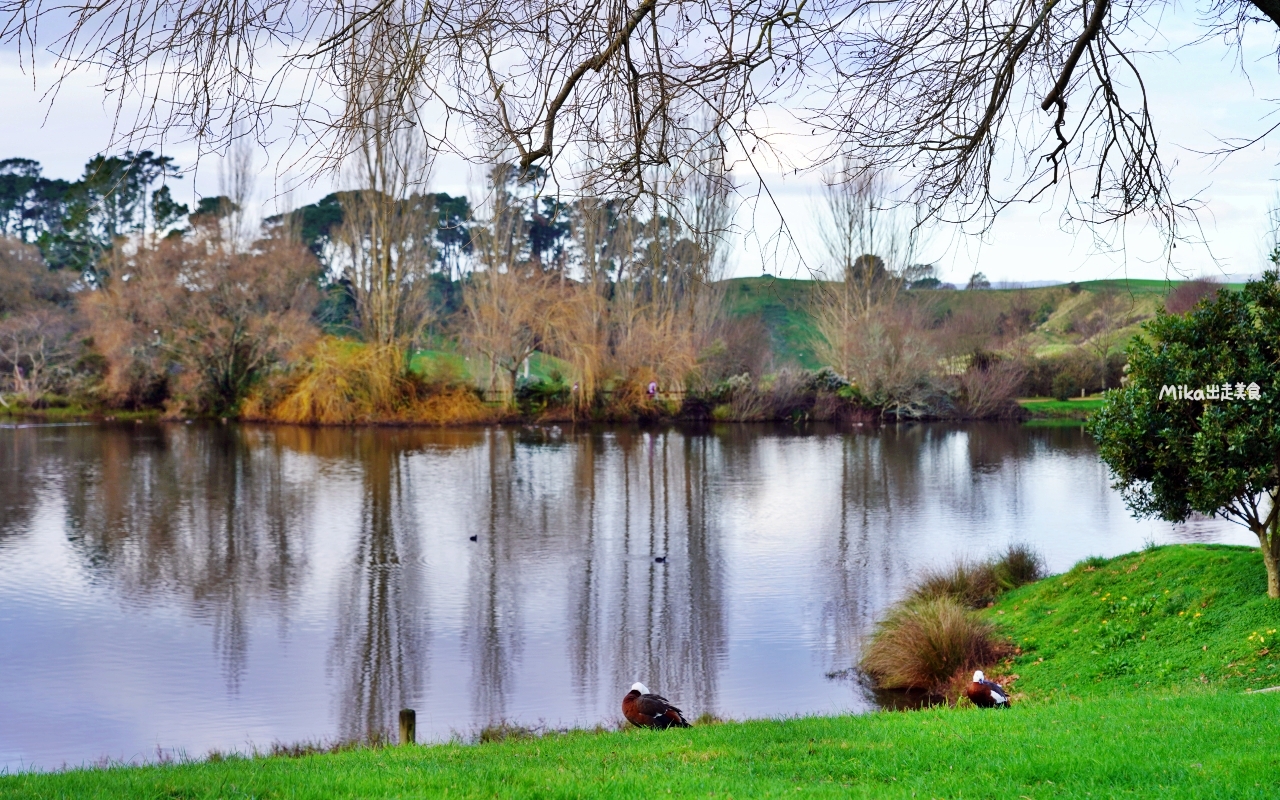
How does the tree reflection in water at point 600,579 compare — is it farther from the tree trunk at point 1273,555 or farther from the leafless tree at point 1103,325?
the leafless tree at point 1103,325

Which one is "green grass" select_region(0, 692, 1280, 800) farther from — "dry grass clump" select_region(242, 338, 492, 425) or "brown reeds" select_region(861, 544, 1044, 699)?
"dry grass clump" select_region(242, 338, 492, 425)

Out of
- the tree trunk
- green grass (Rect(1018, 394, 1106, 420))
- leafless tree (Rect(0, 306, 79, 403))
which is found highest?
leafless tree (Rect(0, 306, 79, 403))

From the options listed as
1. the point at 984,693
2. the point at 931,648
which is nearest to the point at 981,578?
the point at 931,648

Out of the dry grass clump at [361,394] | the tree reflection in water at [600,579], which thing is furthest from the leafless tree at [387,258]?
the tree reflection in water at [600,579]

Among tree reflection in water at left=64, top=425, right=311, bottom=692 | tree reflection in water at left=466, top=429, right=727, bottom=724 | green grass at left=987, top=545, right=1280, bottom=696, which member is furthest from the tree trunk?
tree reflection in water at left=64, top=425, right=311, bottom=692

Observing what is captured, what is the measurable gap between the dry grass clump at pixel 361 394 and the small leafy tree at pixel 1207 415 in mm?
29885

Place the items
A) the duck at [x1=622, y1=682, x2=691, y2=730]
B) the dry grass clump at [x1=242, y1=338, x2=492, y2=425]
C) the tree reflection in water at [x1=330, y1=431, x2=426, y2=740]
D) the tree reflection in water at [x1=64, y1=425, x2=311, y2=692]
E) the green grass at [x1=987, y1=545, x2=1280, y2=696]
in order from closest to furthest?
1. the duck at [x1=622, y1=682, x2=691, y2=730]
2. the green grass at [x1=987, y1=545, x2=1280, y2=696]
3. the tree reflection in water at [x1=330, y1=431, x2=426, y2=740]
4. the tree reflection in water at [x1=64, y1=425, x2=311, y2=692]
5. the dry grass clump at [x1=242, y1=338, x2=492, y2=425]

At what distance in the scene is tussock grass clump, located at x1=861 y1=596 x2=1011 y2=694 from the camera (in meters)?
9.22

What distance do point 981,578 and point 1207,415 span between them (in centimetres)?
435

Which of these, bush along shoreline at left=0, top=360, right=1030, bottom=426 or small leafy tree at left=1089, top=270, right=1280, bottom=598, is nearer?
small leafy tree at left=1089, top=270, right=1280, bottom=598

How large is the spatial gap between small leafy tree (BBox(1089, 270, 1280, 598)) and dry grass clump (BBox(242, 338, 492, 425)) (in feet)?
98.0

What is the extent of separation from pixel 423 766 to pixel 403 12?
3.47 meters

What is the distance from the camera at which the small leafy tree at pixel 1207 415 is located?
8.14 metres

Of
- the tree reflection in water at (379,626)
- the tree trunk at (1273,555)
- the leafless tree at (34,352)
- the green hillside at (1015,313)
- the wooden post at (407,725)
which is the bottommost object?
the tree reflection in water at (379,626)
